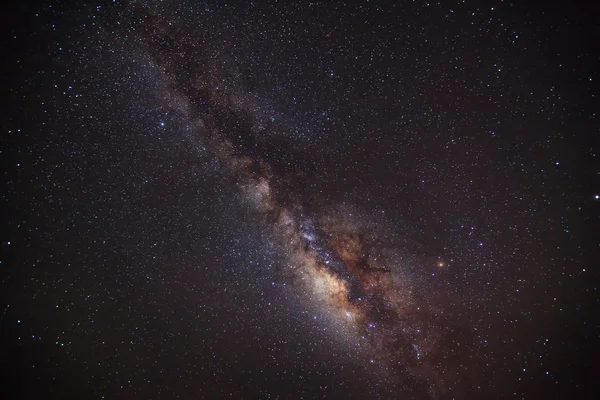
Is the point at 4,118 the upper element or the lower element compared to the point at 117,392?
upper

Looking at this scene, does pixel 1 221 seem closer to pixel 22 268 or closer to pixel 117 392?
pixel 22 268

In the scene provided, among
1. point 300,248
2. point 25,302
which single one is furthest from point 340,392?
point 25,302

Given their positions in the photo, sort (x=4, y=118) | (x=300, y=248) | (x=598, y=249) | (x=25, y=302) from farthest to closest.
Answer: (x=300, y=248) → (x=598, y=249) → (x=25, y=302) → (x=4, y=118)

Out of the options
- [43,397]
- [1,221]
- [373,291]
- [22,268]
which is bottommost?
[43,397]

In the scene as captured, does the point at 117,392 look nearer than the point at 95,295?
No

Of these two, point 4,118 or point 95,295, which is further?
point 95,295

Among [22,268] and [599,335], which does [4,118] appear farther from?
[599,335]

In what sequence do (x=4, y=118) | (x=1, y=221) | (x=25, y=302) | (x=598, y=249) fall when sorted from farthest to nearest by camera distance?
(x=598, y=249), (x=25, y=302), (x=1, y=221), (x=4, y=118)

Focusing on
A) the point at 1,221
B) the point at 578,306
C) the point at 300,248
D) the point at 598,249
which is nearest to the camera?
the point at 1,221

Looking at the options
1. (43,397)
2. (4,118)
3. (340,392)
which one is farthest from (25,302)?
(340,392)
